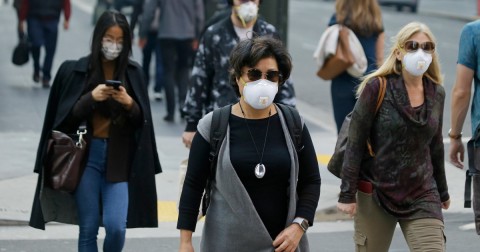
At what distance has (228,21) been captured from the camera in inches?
322

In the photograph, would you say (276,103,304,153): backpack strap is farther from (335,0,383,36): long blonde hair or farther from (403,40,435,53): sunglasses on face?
(335,0,383,36): long blonde hair

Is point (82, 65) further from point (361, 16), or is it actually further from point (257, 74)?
point (361, 16)

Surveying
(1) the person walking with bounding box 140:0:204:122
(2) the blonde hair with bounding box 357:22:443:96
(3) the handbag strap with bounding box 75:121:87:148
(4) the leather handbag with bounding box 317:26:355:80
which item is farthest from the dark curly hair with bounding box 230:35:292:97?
(1) the person walking with bounding box 140:0:204:122

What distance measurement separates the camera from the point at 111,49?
21.7ft

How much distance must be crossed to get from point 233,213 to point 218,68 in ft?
10.2

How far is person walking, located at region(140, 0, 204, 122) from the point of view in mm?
14461

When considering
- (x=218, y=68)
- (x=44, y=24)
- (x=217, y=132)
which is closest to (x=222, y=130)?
(x=217, y=132)

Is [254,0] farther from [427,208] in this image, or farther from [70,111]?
[427,208]

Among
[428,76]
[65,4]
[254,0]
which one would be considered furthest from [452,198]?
[65,4]

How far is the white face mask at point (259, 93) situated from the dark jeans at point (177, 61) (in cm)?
937

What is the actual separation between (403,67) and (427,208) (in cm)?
70

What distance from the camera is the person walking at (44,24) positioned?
667 inches

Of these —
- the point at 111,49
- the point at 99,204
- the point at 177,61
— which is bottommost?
the point at 177,61

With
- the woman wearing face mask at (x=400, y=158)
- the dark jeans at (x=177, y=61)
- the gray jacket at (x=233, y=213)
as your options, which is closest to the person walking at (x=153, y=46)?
the dark jeans at (x=177, y=61)
